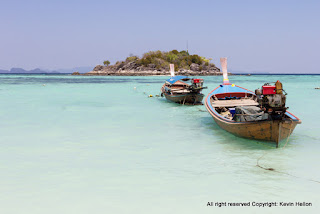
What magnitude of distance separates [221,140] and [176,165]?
4366 millimetres

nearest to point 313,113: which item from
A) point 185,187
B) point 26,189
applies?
point 185,187

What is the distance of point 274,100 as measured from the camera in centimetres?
1127

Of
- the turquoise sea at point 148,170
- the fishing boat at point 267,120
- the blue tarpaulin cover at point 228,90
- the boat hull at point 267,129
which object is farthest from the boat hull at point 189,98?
the boat hull at point 267,129

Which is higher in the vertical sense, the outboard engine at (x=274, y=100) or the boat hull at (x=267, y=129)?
the outboard engine at (x=274, y=100)

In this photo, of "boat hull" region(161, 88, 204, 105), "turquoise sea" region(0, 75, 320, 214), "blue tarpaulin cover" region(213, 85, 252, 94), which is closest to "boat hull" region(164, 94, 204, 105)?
"boat hull" region(161, 88, 204, 105)

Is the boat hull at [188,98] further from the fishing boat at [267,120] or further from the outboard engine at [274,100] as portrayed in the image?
the outboard engine at [274,100]

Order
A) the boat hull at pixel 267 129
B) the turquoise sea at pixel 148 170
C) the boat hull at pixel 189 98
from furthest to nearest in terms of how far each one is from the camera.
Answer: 1. the boat hull at pixel 189 98
2. the boat hull at pixel 267 129
3. the turquoise sea at pixel 148 170

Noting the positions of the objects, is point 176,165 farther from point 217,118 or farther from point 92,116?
point 92,116

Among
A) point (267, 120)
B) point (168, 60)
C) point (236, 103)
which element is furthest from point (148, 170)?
point (168, 60)

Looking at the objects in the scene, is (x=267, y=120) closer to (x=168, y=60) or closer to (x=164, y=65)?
(x=164, y=65)

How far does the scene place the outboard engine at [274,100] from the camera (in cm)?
1125

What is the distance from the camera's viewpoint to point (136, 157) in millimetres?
11445

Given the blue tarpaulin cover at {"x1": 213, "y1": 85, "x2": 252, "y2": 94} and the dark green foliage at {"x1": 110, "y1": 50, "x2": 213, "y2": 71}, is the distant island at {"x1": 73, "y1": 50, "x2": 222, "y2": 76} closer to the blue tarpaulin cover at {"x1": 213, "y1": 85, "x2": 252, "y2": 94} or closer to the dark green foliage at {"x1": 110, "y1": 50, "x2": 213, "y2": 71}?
the dark green foliage at {"x1": 110, "y1": 50, "x2": 213, "y2": 71}

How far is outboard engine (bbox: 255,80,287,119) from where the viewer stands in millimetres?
11250
